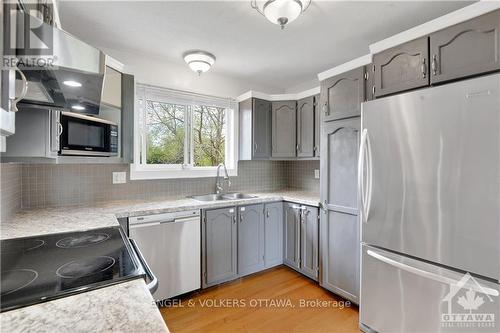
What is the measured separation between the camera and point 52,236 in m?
1.35

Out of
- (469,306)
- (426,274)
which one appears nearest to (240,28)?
(426,274)

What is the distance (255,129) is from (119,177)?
1623 millimetres

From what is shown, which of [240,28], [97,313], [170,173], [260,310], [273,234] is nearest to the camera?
[97,313]

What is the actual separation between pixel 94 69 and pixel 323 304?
2.44m

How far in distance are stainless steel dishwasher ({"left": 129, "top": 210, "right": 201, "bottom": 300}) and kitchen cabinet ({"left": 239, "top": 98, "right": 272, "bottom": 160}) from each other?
114 cm

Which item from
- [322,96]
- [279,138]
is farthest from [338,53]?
[279,138]

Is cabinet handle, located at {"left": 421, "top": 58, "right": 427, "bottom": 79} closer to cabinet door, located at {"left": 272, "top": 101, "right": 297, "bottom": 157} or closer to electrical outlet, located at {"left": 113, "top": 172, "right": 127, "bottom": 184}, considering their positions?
cabinet door, located at {"left": 272, "top": 101, "right": 297, "bottom": 157}

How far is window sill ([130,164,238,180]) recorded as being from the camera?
256 centimetres

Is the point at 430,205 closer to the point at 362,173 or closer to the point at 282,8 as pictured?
the point at 362,173

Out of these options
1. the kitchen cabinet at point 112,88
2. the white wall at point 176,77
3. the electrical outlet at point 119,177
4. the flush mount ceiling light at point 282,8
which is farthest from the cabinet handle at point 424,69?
the electrical outlet at point 119,177

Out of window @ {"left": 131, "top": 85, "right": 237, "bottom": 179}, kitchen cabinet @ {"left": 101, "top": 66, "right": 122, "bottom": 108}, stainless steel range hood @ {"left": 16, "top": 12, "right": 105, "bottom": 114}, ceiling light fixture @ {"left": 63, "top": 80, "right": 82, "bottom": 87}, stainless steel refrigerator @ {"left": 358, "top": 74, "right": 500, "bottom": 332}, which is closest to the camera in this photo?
stainless steel range hood @ {"left": 16, "top": 12, "right": 105, "bottom": 114}

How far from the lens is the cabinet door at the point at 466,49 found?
133cm

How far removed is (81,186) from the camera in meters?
2.31

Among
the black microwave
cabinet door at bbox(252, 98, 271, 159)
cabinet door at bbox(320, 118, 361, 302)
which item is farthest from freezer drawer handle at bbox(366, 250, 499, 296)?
the black microwave
